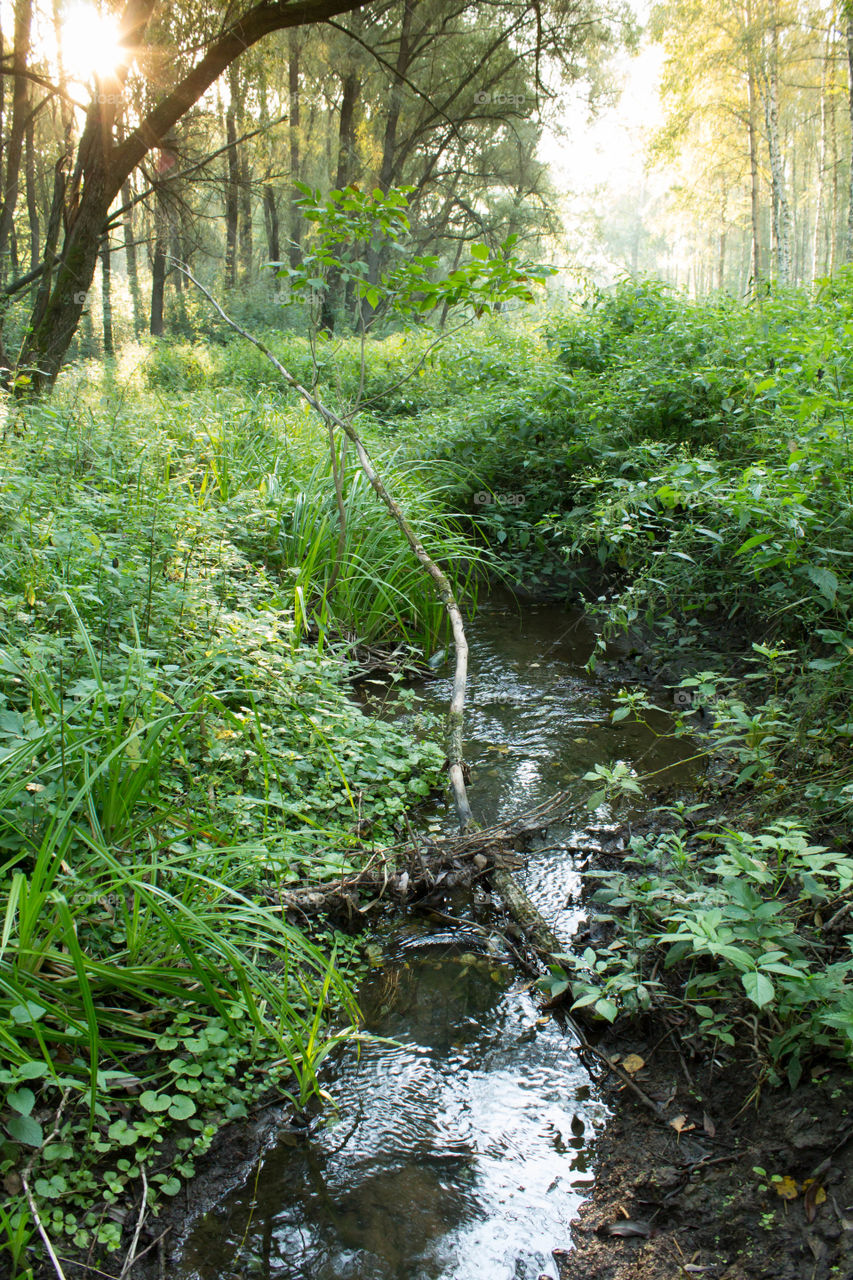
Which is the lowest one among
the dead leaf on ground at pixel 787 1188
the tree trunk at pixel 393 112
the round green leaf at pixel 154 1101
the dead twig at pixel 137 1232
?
the dead twig at pixel 137 1232

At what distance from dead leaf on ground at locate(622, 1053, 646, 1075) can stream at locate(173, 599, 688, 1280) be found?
0.34ft

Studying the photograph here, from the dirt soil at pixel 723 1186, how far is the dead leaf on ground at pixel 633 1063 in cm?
8

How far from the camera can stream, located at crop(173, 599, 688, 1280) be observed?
4.73 ft

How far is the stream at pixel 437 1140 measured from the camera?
4.73 feet

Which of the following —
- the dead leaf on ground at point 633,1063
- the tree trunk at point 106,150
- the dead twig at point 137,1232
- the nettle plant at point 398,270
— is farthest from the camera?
the tree trunk at point 106,150

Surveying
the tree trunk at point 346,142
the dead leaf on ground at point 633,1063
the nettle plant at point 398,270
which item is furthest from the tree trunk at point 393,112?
the dead leaf on ground at point 633,1063

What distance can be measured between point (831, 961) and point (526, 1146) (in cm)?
83

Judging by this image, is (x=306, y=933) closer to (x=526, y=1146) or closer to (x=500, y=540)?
(x=526, y=1146)

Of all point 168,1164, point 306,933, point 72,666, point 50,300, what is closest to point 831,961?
point 306,933

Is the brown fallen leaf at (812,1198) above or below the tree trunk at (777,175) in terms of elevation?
below

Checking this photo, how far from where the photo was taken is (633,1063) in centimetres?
181

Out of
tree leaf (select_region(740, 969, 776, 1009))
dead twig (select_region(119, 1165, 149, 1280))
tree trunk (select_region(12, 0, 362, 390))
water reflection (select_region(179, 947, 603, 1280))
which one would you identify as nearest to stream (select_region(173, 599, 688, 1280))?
water reflection (select_region(179, 947, 603, 1280))

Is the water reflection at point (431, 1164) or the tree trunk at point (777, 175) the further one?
the tree trunk at point (777, 175)

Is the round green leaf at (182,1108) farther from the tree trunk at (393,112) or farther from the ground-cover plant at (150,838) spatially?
the tree trunk at (393,112)
